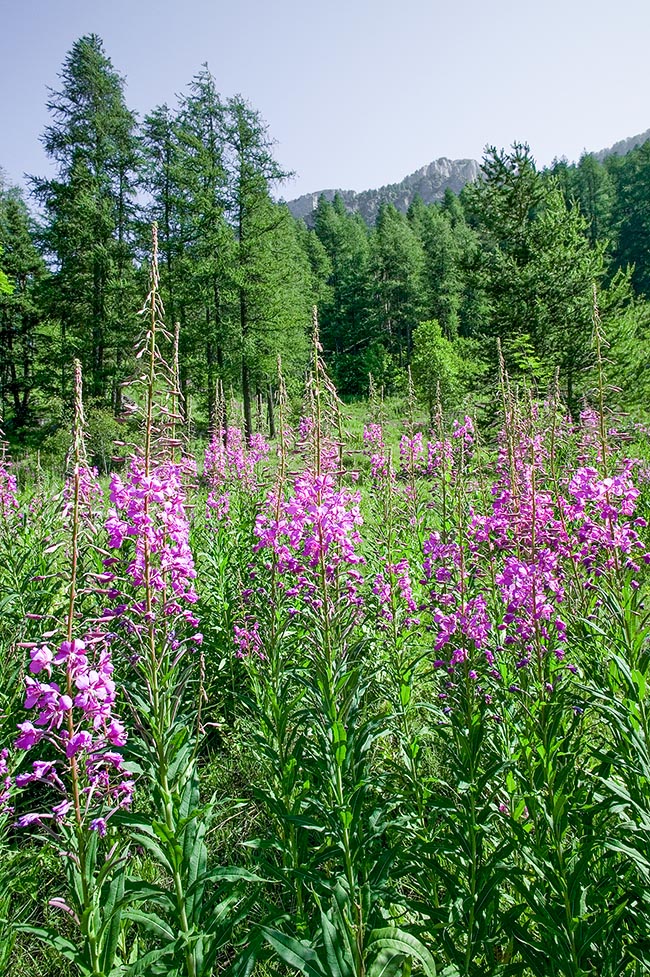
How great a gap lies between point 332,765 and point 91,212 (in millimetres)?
26714

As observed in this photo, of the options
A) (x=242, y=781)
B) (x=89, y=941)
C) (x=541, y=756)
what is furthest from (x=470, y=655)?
(x=242, y=781)

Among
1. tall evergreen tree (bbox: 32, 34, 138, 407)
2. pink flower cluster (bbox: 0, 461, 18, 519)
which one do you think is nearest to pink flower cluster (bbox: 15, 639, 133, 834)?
pink flower cluster (bbox: 0, 461, 18, 519)

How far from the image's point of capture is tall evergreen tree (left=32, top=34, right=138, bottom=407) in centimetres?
2362

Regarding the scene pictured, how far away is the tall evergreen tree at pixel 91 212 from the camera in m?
23.6

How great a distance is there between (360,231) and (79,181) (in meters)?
54.1

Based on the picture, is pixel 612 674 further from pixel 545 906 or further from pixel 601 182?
pixel 601 182

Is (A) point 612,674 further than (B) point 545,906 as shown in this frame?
Yes

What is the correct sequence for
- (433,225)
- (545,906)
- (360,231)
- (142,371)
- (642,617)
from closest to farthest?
(545,906), (142,371), (642,617), (433,225), (360,231)

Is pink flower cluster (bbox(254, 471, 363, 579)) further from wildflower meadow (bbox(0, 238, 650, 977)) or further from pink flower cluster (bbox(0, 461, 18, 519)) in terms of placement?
pink flower cluster (bbox(0, 461, 18, 519))

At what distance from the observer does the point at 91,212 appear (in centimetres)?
2359

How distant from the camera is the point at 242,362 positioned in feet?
75.9

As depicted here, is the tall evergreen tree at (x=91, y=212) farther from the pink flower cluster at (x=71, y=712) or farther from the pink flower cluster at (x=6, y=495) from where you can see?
the pink flower cluster at (x=71, y=712)

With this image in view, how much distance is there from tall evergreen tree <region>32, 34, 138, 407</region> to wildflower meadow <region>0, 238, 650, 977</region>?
2258 cm

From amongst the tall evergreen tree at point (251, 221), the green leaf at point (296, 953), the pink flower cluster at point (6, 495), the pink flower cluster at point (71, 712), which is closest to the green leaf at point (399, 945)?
the green leaf at point (296, 953)
